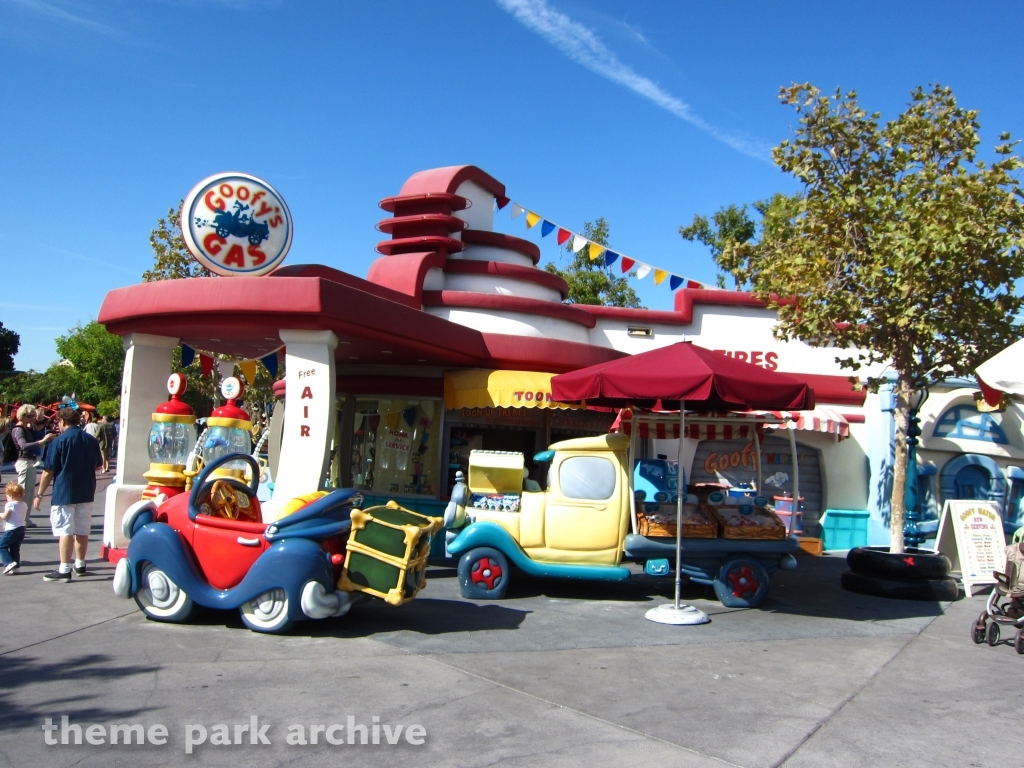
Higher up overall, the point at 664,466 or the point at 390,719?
the point at 664,466

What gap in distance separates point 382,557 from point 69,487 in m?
3.97

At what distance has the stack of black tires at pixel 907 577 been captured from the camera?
9.44 metres

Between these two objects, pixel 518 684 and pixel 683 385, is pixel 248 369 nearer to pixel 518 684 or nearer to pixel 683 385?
pixel 683 385

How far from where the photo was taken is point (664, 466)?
995cm

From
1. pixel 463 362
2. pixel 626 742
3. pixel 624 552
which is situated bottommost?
pixel 626 742

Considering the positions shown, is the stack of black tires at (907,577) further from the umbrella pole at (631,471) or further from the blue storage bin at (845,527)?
the blue storage bin at (845,527)

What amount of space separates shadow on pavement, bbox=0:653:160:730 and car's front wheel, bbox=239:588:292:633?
106cm

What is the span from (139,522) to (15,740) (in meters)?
2.97

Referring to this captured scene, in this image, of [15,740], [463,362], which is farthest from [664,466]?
[15,740]

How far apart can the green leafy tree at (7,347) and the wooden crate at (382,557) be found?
208 feet

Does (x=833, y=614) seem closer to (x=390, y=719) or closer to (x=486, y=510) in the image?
(x=486, y=510)

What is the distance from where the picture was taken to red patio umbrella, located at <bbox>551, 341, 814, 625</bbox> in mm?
7539

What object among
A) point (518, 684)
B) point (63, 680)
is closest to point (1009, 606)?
point (518, 684)

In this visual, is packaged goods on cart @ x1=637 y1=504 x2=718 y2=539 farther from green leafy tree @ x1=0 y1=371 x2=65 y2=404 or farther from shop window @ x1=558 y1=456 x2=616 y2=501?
green leafy tree @ x1=0 y1=371 x2=65 y2=404
